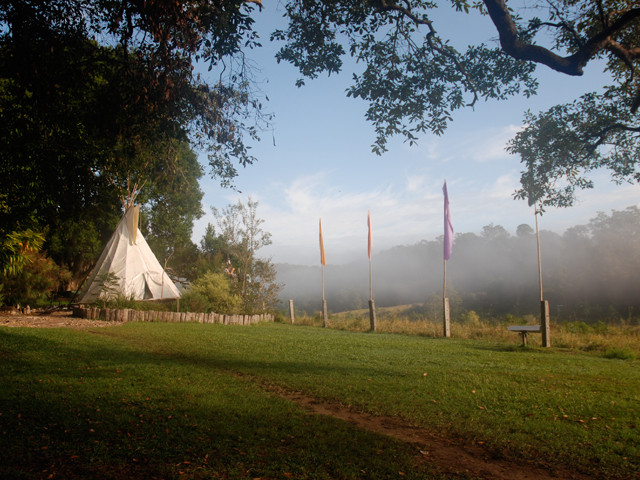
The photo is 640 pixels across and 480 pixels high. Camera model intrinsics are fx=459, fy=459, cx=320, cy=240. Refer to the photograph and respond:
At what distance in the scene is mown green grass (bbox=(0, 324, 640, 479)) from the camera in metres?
4.09

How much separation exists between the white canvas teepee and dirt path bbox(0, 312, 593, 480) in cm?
1802

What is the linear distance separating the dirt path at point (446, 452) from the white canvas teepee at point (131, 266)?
18.0m

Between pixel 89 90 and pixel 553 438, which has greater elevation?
pixel 89 90

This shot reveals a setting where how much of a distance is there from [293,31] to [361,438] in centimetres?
678

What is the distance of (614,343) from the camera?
44.4 feet

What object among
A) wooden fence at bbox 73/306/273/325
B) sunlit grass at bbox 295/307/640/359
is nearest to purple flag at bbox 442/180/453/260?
sunlit grass at bbox 295/307/640/359

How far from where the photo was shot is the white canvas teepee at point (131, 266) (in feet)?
72.6

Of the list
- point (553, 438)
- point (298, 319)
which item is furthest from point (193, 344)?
point (298, 319)

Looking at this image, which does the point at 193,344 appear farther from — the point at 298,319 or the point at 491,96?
the point at 298,319

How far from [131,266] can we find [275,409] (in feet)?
62.4

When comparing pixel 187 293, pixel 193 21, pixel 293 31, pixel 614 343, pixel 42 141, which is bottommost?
pixel 614 343

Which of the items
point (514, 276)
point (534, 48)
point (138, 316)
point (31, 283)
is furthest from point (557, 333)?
point (514, 276)

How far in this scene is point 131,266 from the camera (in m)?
22.7

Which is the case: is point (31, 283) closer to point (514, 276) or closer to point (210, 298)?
point (210, 298)
